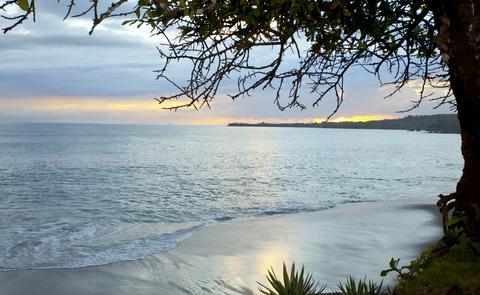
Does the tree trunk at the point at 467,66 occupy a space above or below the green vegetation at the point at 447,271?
above

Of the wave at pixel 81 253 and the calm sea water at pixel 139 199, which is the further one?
the calm sea water at pixel 139 199

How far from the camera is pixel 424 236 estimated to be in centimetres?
1720

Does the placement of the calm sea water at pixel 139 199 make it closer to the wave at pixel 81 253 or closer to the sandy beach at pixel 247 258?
the wave at pixel 81 253

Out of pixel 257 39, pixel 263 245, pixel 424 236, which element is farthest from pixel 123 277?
pixel 424 236

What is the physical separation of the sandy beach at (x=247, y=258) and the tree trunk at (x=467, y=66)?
6.18m

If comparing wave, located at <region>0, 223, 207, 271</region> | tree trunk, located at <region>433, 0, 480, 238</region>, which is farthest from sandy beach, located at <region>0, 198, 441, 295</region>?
tree trunk, located at <region>433, 0, 480, 238</region>

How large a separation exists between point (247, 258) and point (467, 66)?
32.4 feet

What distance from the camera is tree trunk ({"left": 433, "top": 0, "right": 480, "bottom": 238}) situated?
16.9 feet

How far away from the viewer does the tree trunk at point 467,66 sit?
5148 mm

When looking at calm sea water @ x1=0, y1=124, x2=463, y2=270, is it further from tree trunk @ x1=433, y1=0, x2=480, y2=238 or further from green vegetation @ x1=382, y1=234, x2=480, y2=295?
tree trunk @ x1=433, y1=0, x2=480, y2=238

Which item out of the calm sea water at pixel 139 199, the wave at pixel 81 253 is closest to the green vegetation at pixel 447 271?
the wave at pixel 81 253

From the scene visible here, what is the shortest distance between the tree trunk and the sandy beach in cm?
618

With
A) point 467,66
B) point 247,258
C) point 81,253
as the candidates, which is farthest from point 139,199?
point 467,66

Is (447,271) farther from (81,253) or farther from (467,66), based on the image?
(81,253)
